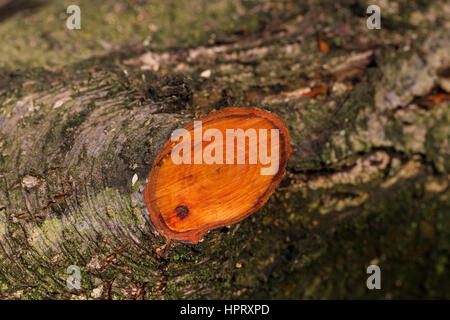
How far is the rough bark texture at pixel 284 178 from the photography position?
1620 mm

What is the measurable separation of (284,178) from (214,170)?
1.31ft

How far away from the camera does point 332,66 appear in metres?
1.84

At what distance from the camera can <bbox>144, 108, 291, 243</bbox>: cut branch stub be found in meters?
1.50

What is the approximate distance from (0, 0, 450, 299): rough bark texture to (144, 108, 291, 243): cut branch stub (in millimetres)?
79

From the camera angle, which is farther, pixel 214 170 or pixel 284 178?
pixel 284 178

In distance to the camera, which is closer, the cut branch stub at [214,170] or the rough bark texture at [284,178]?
the cut branch stub at [214,170]

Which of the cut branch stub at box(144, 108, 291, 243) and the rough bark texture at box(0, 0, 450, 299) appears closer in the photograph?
the cut branch stub at box(144, 108, 291, 243)

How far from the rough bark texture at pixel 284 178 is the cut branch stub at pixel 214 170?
79 mm

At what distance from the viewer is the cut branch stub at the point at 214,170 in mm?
1495

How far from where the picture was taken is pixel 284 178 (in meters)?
1.70

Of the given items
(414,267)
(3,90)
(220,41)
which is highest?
(220,41)
